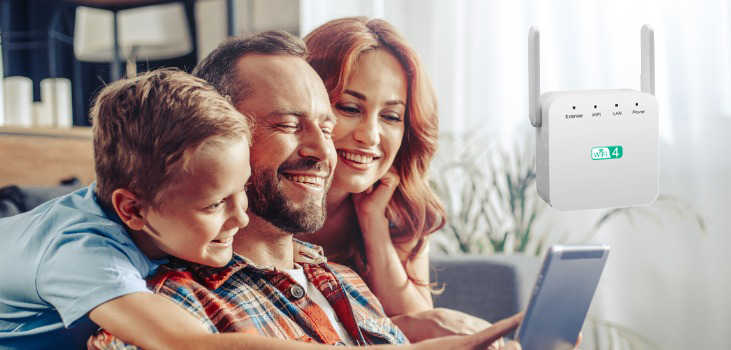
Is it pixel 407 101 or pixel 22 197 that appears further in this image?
pixel 22 197

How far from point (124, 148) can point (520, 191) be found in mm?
1107

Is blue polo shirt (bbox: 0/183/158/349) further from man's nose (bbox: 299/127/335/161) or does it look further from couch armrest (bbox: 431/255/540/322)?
couch armrest (bbox: 431/255/540/322)

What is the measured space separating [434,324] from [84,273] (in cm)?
49

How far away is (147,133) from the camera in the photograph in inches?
25.2

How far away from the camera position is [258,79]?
0.76 m

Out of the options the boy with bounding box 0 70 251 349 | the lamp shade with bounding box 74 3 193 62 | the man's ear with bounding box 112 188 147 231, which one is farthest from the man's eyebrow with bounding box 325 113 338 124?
the lamp shade with bounding box 74 3 193 62

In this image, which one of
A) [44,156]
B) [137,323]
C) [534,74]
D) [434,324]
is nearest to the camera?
[137,323]

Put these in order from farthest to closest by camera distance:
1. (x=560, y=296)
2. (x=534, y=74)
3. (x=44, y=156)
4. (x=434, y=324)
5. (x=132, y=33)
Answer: (x=132, y=33) → (x=44, y=156) → (x=434, y=324) → (x=534, y=74) → (x=560, y=296)

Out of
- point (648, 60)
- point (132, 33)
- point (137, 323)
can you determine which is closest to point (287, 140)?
point (137, 323)

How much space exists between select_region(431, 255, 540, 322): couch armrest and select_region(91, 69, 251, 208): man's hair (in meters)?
0.61

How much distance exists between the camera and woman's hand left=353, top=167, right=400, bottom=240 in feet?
3.10

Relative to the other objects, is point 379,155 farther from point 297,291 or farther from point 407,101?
point 297,291

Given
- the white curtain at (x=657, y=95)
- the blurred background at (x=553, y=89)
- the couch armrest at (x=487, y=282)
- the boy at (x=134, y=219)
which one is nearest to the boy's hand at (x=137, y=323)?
the boy at (x=134, y=219)

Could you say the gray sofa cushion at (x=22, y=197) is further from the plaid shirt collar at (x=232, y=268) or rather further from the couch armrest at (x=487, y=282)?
the couch armrest at (x=487, y=282)
